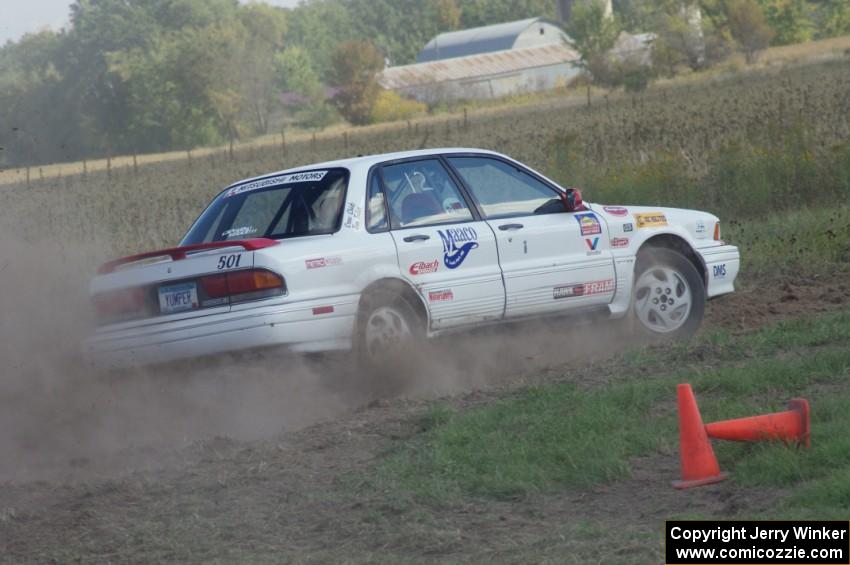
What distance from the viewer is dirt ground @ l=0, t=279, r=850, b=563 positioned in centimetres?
523

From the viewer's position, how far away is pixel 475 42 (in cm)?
11675

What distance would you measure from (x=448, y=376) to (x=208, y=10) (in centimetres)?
7999

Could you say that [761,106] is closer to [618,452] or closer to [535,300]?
[535,300]

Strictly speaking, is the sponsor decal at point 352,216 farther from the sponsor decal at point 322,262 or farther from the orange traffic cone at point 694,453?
the orange traffic cone at point 694,453

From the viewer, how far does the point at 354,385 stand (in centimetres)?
802

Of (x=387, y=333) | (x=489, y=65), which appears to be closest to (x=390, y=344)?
(x=387, y=333)

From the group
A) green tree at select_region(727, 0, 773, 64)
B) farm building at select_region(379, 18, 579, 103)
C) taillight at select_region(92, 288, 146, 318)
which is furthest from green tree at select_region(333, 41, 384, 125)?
taillight at select_region(92, 288, 146, 318)

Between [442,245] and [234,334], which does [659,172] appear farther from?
[234,334]

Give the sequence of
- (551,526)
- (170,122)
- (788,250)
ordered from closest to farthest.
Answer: (551,526) < (788,250) < (170,122)

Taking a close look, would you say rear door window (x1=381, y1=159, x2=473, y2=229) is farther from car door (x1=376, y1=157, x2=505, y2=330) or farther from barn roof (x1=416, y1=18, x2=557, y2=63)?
barn roof (x1=416, y1=18, x2=557, y2=63)

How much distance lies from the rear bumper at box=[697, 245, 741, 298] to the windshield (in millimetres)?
3020

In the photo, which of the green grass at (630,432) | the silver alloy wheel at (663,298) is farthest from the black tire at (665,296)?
the green grass at (630,432)

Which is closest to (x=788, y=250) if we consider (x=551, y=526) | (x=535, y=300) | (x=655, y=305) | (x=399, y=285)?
(x=655, y=305)

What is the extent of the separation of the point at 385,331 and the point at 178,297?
1319 millimetres
